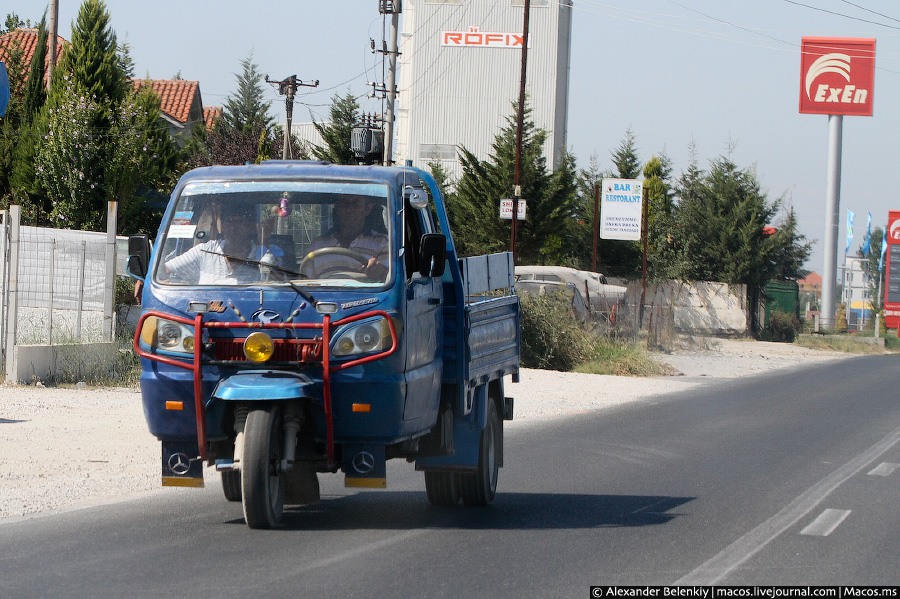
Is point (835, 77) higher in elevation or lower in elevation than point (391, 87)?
higher

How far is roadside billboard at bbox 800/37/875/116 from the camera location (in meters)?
62.5

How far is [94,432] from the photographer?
12461 millimetres

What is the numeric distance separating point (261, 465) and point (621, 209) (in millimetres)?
32757

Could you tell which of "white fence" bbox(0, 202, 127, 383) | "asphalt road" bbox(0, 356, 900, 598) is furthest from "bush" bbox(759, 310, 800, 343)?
"asphalt road" bbox(0, 356, 900, 598)

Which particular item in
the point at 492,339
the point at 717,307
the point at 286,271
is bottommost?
the point at 717,307

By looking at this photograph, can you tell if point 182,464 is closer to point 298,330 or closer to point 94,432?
point 298,330

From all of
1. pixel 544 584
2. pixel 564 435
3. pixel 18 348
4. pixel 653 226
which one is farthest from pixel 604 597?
pixel 653 226

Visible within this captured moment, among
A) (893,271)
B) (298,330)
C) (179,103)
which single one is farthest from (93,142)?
(893,271)

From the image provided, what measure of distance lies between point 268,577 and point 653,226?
1599 inches

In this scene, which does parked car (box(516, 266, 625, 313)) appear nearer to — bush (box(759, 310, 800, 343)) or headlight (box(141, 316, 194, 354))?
bush (box(759, 310, 800, 343))

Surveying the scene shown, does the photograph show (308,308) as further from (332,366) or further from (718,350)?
(718,350)

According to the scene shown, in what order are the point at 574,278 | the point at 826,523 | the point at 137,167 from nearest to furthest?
the point at 826,523 < the point at 137,167 < the point at 574,278

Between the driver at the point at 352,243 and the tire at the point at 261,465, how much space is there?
1007mm

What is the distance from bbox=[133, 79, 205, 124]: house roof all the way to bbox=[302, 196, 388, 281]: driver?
51902mm
